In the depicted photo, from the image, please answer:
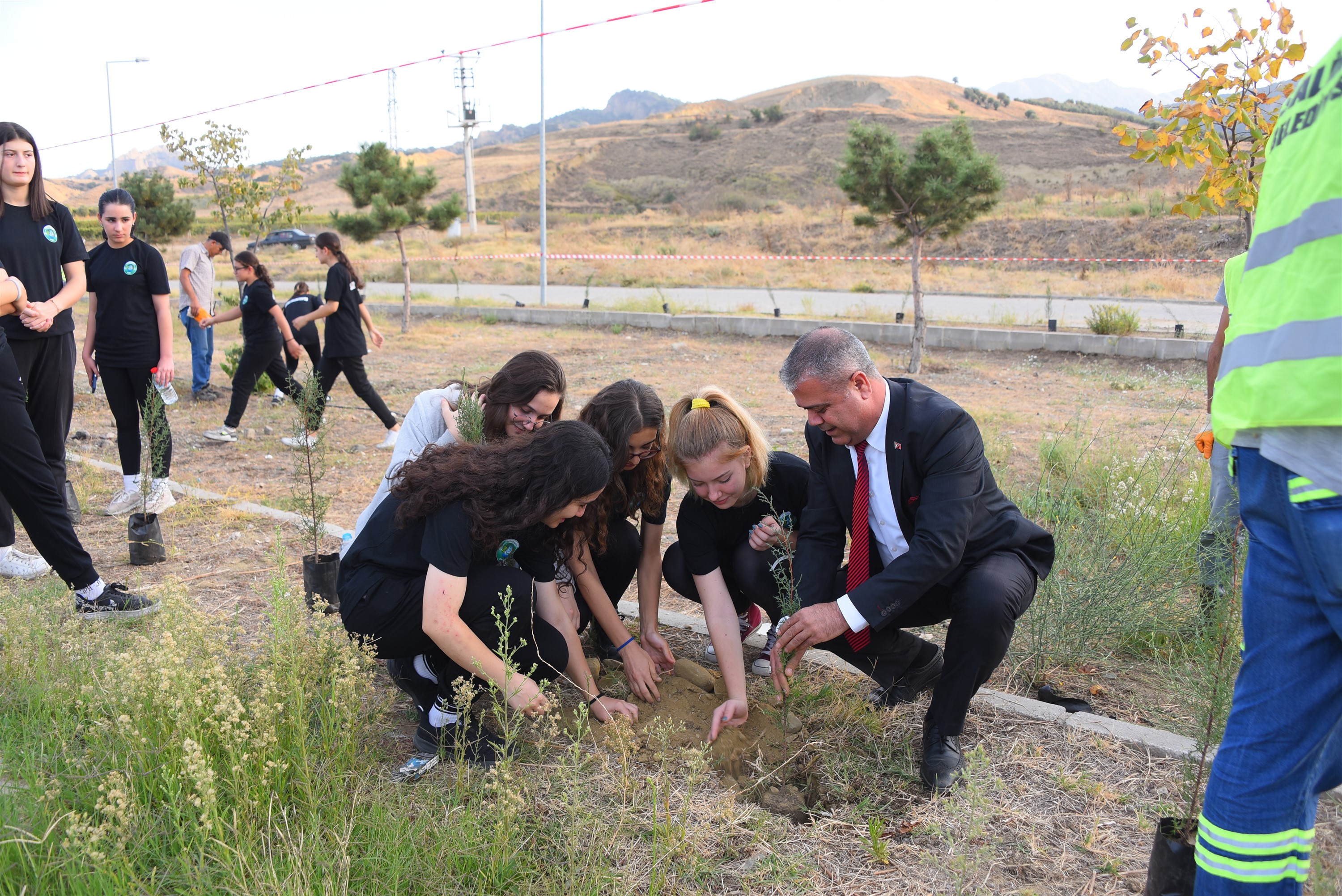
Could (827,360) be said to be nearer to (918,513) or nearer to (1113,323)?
(918,513)

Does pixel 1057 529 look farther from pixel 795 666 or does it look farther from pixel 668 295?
pixel 668 295

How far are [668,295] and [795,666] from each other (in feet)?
54.4

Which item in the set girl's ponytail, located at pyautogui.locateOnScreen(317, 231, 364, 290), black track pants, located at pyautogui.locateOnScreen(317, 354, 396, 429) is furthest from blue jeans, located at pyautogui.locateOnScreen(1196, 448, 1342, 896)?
girl's ponytail, located at pyautogui.locateOnScreen(317, 231, 364, 290)

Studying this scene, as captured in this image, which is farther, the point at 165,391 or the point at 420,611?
the point at 165,391

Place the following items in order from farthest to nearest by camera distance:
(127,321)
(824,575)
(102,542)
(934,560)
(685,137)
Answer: (685,137)
(127,321)
(102,542)
(824,575)
(934,560)

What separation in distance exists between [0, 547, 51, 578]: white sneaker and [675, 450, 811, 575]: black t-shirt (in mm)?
3019

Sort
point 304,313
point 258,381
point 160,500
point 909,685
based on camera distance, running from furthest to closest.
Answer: point 258,381
point 304,313
point 160,500
point 909,685

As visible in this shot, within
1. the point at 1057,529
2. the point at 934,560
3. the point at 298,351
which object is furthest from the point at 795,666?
the point at 298,351

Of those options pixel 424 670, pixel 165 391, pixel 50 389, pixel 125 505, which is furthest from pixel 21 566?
pixel 424 670

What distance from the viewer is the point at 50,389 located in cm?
398

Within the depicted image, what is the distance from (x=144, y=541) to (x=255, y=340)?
3.51 meters

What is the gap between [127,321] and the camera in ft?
16.2

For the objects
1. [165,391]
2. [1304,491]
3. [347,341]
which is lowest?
[165,391]

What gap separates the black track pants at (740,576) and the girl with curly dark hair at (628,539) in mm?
87
